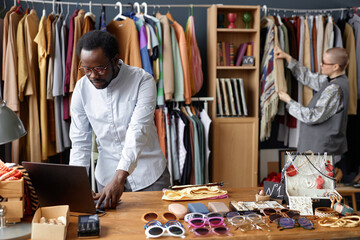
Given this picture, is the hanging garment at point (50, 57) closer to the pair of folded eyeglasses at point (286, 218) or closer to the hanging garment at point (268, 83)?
the hanging garment at point (268, 83)

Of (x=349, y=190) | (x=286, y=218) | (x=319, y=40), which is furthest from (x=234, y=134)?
(x=286, y=218)

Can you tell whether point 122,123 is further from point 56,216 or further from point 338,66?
point 338,66

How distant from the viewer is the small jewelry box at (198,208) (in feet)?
5.33

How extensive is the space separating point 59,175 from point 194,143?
2.36m

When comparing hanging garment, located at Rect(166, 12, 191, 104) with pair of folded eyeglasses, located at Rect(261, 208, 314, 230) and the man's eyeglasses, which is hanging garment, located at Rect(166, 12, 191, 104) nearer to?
the man's eyeglasses

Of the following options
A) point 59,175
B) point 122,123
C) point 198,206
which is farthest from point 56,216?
point 122,123

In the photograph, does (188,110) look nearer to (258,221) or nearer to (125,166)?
(125,166)

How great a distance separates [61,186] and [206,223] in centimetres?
64

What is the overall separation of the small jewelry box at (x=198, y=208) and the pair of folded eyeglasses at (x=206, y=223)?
36 mm

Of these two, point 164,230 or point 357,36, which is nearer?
point 164,230

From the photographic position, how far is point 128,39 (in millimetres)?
3703

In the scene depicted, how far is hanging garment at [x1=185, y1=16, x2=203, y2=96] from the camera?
396 centimetres

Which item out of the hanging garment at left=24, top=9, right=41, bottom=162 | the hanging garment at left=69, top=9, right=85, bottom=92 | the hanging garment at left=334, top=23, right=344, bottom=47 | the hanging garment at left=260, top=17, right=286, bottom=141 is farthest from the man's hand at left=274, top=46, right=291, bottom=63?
the hanging garment at left=24, top=9, right=41, bottom=162

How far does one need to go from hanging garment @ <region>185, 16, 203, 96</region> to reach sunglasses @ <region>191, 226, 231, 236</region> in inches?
105
